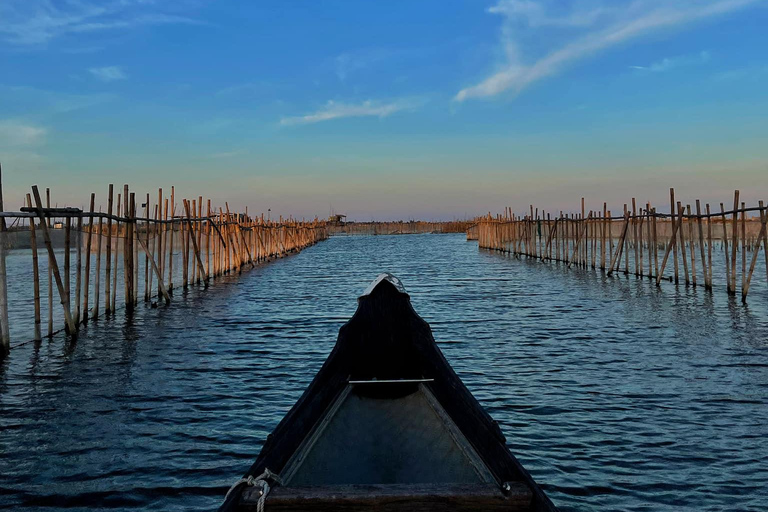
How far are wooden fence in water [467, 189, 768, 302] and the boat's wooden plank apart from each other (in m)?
12.6

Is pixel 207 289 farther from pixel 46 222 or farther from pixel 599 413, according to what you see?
pixel 599 413

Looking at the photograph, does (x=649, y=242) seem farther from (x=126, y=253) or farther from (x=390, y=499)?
(x=390, y=499)

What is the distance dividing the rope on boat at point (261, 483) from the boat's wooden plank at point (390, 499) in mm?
28

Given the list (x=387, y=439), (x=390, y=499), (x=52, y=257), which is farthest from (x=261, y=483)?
(x=52, y=257)

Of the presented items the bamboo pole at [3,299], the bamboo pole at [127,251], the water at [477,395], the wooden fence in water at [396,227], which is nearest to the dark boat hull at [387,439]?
the water at [477,395]

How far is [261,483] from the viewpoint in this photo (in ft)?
10.3

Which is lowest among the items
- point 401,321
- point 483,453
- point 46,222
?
point 483,453

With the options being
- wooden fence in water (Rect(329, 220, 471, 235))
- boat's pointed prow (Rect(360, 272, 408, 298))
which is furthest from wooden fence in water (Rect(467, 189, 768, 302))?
wooden fence in water (Rect(329, 220, 471, 235))

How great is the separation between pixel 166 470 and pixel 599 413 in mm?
4462

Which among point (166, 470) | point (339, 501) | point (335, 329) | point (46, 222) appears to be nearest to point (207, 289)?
point (335, 329)

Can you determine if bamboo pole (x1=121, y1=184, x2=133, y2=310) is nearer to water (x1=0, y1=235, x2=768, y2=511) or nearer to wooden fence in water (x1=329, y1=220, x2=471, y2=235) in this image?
water (x1=0, y1=235, x2=768, y2=511)

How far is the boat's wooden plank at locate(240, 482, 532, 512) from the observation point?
2.98m

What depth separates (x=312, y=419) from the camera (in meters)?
4.07

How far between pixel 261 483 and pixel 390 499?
0.64 meters
